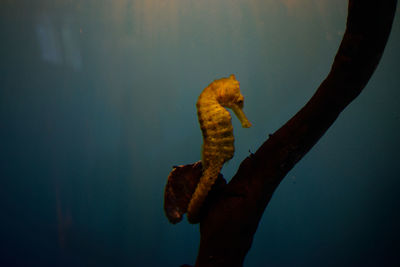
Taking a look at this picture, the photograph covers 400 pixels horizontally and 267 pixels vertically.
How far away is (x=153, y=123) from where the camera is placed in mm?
2883

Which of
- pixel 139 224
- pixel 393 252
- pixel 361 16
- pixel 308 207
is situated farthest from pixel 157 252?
pixel 361 16

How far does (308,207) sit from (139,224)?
2173 millimetres

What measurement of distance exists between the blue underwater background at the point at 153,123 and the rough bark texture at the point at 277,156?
5.83 feet

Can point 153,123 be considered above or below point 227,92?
above

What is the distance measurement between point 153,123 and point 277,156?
6.69ft

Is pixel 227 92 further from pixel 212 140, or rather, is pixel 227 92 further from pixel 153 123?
pixel 153 123

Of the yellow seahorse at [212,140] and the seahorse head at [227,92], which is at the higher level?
the seahorse head at [227,92]

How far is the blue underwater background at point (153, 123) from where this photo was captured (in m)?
2.69

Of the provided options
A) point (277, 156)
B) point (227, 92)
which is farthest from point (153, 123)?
point (277, 156)

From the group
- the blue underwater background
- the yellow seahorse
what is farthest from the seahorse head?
the blue underwater background

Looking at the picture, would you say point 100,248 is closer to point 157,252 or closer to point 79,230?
point 79,230

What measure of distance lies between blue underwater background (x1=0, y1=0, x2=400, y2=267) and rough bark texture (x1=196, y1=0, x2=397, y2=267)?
178cm

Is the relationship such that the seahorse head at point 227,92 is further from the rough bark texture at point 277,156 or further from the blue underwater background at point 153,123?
the blue underwater background at point 153,123

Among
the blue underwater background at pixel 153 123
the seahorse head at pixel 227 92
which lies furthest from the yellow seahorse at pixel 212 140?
the blue underwater background at pixel 153 123
